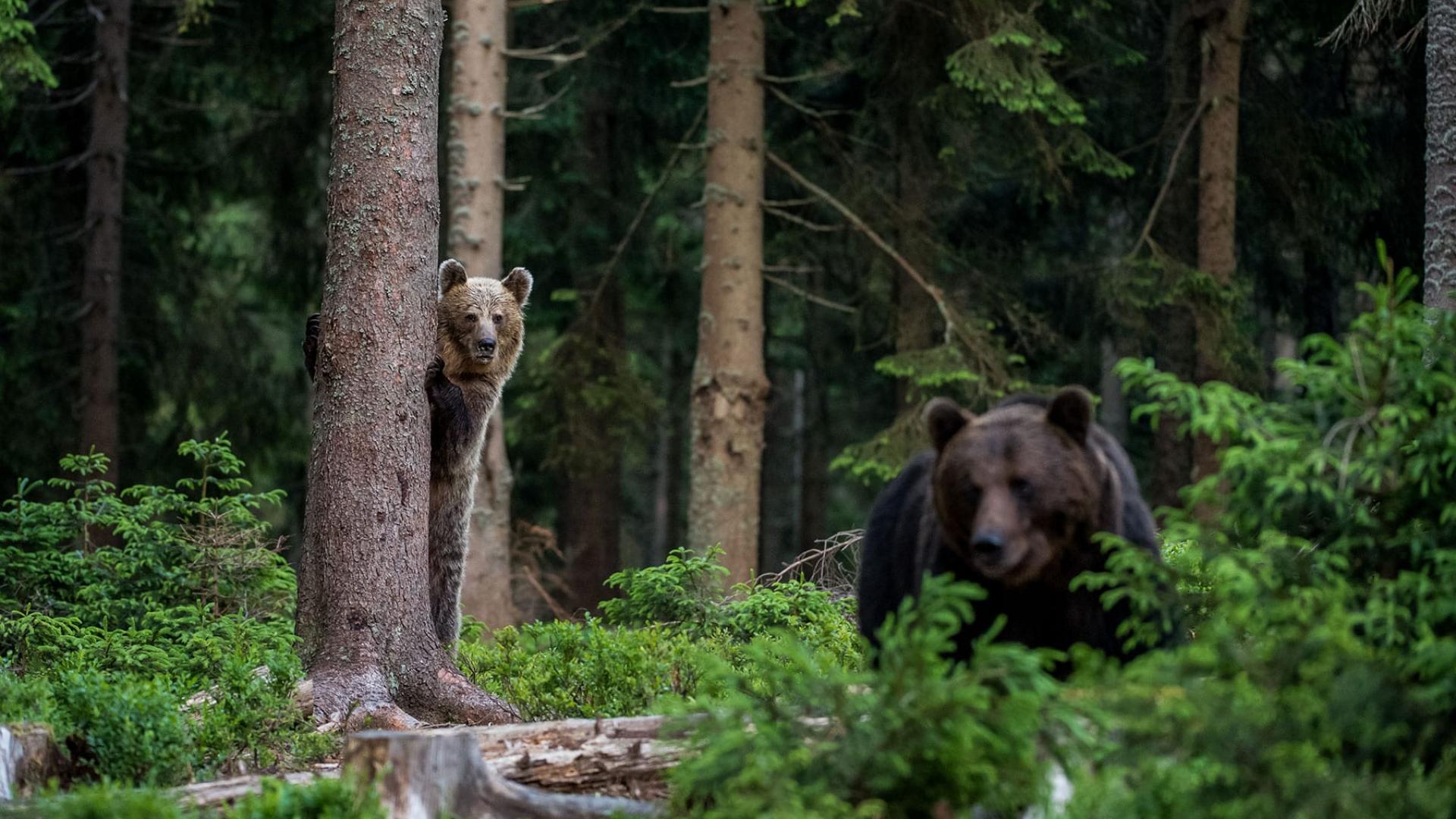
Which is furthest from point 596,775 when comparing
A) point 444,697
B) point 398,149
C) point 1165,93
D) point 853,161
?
point 1165,93

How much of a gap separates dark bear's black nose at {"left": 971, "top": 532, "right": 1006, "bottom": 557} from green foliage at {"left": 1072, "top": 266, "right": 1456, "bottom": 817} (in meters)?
0.55

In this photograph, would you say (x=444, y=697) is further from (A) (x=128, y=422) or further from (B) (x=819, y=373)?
(B) (x=819, y=373)

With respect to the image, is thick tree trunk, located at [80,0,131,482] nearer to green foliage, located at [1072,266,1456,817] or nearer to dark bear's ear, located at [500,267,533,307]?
dark bear's ear, located at [500,267,533,307]

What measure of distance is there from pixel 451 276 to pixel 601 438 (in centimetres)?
851

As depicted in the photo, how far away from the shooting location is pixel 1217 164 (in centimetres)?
1608

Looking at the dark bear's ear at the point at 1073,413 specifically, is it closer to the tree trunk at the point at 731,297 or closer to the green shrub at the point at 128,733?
the green shrub at the point at 128,733

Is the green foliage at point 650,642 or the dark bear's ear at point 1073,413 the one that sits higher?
the dark bear's ear at point 1073,413

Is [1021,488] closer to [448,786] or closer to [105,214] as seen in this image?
[448,786]

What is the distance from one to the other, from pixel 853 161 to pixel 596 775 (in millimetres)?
11903

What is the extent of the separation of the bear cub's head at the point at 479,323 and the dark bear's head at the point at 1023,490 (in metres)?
4.88

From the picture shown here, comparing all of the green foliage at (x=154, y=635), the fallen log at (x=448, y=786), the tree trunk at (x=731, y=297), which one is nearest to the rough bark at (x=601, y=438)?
the tree trunk at (x=731, y=297)

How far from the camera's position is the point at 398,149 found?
7.78 metres

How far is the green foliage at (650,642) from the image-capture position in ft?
24.2

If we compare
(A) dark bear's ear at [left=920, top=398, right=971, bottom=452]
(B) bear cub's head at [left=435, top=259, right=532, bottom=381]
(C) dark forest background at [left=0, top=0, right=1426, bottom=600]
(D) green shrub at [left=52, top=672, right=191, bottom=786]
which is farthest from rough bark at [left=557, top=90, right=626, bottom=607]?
(A) dark bear's ear at [left=920, top=398, right=971, bottom=452]
